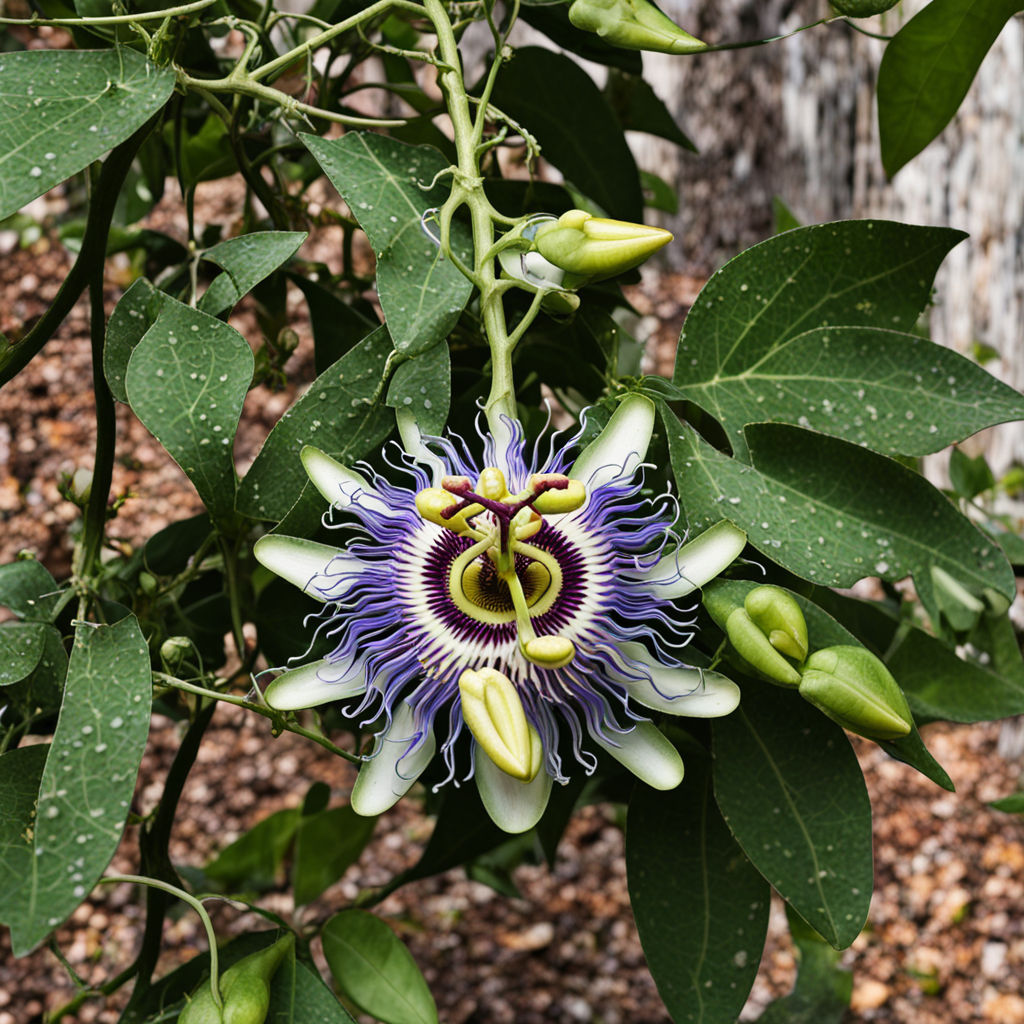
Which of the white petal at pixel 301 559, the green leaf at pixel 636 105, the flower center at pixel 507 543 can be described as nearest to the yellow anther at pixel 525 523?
the flower center at pixel 507 543

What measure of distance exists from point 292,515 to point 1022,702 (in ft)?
1.88

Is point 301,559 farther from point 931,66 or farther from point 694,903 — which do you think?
point 931,66

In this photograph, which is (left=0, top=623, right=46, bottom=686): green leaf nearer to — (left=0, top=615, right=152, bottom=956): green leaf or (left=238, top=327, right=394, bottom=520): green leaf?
(left=0, top=615, right=152, bottom=956): green leaf

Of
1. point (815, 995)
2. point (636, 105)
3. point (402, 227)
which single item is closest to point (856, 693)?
point (402, 227)

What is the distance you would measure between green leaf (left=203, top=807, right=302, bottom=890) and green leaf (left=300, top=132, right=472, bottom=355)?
2.60ft

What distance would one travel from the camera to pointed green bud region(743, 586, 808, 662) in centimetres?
56

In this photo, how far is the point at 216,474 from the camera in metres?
0.67

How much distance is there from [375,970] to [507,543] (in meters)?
0.45

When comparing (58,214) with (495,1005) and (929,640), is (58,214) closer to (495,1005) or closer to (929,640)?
(495,1005)

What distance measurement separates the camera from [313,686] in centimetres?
62

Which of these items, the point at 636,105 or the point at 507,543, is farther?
the point at 636,105

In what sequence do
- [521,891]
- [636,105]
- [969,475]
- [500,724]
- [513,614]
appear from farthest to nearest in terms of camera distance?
[521,891] → [969,475] → [636,105] → [513,614] → [500,724]

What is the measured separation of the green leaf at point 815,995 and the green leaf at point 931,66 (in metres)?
0.84

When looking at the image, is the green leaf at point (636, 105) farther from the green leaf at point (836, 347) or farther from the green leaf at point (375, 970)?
the green leaf at point (375, 970)
